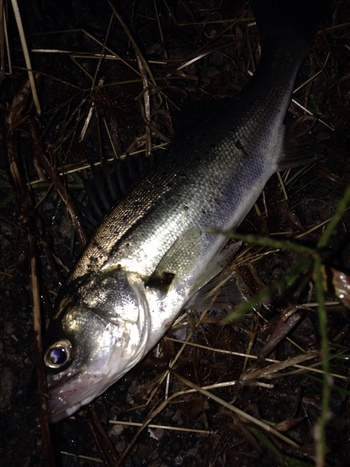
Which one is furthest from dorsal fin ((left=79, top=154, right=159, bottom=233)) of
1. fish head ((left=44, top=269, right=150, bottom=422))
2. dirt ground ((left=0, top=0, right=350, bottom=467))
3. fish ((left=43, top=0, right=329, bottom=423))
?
fish head ((left=44, top=269, right=150, bottom=422))

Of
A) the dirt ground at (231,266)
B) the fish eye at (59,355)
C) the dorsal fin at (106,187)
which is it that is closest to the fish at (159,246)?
the fish eye at (59,355)

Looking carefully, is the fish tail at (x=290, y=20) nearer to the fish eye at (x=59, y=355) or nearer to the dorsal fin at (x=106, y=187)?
the dorsal fin at (x=106, y=187)

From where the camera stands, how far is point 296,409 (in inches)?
102

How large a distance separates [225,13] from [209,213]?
1.80 m

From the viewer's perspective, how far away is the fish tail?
2.68m

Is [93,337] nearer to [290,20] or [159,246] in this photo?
[159,246]

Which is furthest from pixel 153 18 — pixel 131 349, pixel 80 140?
pixel 131 349

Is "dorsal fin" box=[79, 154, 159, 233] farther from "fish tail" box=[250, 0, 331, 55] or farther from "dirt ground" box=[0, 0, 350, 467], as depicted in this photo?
"fish tail" box=[250, 0, 331, 55]

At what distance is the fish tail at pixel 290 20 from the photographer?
2676 mm

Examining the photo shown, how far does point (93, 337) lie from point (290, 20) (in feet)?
8.16

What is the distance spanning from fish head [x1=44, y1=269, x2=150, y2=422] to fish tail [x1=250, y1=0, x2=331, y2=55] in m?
1.94

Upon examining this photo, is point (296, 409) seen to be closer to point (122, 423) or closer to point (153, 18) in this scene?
point (122, 423)

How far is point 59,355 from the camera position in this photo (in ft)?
7.04

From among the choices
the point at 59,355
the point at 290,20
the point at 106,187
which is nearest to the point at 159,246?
the point at 106,187
